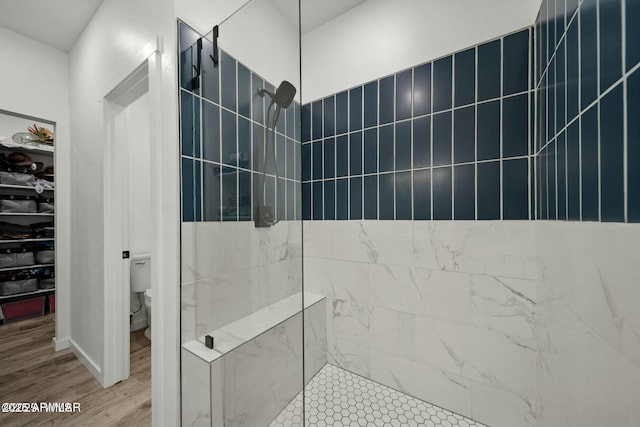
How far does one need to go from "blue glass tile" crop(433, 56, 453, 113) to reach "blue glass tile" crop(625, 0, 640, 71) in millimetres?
982

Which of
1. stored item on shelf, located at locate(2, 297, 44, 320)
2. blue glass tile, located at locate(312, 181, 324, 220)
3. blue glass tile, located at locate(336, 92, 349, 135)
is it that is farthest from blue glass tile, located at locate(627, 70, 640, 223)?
stored item on shelf, located at locate(2, 297, 44, 320)

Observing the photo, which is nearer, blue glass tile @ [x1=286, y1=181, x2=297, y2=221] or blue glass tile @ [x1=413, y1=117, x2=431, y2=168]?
blue glass tile @ [x1=286, y1=181, x2=297, y2=221]

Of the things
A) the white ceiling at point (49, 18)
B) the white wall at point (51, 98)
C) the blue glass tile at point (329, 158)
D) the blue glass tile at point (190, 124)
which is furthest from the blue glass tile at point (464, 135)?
the white wall at point (51, 98)

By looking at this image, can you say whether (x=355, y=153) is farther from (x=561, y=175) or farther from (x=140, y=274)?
(x=140, y=274)

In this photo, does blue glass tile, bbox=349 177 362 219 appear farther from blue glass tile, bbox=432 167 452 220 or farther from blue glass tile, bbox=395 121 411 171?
blue glass tile, bbox=432 167 452 220

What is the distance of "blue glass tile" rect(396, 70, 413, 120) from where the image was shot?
151cm

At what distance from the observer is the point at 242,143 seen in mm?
1049

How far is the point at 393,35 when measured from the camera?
61.9 inches

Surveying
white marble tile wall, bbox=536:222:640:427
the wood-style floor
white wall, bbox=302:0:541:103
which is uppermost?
white wall, bbox=302:0:541:103

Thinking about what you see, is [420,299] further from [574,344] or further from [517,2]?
[517,2]

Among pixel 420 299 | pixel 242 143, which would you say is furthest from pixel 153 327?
pixel 420 299

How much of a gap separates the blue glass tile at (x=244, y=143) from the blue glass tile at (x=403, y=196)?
0.92 meters

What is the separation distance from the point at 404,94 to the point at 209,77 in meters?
1.08

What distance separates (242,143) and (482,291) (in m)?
1.35
